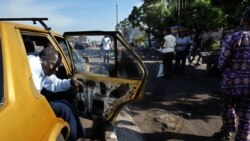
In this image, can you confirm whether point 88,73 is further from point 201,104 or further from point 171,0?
point 171,0

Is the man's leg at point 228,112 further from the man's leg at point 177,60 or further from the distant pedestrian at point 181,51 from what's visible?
the man's leg at point 177,60

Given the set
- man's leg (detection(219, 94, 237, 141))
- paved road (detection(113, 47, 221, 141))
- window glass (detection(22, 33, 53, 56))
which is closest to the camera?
man's leg (detection(219, 94, 237, 141))

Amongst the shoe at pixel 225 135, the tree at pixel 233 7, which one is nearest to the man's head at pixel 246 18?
the shoe at pixel 225 135

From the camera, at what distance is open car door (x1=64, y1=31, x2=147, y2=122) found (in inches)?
195

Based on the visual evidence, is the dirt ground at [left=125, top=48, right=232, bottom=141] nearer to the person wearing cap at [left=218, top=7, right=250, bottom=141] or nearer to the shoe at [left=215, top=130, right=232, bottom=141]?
the shoe at [left=215, top=130, right=232, bottom=141]

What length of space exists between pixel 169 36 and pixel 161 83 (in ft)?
5.24

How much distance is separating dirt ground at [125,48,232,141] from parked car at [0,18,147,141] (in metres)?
1.24

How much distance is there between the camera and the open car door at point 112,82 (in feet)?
16.3

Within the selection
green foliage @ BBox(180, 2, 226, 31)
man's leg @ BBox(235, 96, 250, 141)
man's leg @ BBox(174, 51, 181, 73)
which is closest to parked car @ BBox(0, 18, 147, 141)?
man's leg @ BBox(235, 96, 250, 141)

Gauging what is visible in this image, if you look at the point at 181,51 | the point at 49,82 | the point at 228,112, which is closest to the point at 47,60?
the point at 49,82

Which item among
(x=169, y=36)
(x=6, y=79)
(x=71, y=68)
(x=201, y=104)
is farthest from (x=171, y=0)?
(x=6, y=79)

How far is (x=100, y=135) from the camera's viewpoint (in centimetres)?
621

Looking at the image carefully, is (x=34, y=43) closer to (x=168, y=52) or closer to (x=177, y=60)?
(x=168, y=52)

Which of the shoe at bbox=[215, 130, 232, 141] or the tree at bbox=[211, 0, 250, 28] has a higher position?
the tree at bbox=[211, 0, 250, 28]
